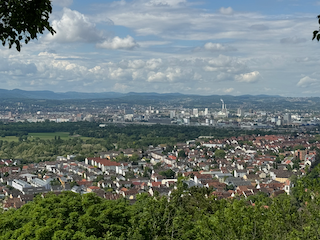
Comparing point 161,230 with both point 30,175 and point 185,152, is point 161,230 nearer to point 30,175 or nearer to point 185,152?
point 30,175

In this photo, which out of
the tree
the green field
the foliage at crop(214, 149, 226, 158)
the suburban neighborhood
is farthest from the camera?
the green field

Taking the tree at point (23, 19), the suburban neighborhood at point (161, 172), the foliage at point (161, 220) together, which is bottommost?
the suburban neighborhood at point (161, 172)

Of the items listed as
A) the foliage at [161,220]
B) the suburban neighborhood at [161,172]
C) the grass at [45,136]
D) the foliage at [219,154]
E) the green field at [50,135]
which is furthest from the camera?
the green field at [50,135]

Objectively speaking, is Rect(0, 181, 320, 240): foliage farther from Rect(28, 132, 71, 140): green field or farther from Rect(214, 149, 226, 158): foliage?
Rect(28, 132, 71, 140): green field

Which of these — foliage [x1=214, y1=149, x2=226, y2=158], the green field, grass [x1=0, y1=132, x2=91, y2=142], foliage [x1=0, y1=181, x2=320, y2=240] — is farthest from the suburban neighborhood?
the green field

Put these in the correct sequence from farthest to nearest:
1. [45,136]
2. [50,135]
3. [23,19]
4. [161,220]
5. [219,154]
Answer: [50,135] < [45,136] < [219,154] < [161,220] < [23,19]

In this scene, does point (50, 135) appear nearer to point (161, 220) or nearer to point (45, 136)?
point (45, 136)

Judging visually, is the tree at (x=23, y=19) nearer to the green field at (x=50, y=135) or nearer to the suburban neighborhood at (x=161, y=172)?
the suburban neighborhood at (x=161, y=172)

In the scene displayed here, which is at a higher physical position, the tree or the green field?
the tree

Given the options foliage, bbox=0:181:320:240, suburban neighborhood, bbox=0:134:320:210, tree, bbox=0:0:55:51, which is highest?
tree, bbox=0:0:55:51

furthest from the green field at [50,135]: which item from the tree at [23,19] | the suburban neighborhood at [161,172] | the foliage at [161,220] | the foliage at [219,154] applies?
the tree at [23,19]

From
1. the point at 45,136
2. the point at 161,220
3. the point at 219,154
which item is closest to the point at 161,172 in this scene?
the point at 219,154

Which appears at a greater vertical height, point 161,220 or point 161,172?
point 161,220
